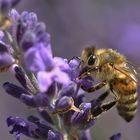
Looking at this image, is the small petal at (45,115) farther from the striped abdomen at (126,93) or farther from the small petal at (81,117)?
the striped abdomen at (126,93)

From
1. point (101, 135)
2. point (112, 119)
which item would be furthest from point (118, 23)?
point (101, 135)

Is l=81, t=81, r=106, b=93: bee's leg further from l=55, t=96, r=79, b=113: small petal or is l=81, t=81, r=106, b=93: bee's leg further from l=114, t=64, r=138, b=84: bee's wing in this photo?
l=55, t=96, r=79, b=113: small petal

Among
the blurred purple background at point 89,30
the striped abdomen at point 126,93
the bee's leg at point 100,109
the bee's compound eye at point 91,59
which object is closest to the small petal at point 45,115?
the bee's leg at point 100,109

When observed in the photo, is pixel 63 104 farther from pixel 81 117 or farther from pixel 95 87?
pixel 95 87

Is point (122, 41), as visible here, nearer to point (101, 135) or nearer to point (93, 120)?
point (101, 135)

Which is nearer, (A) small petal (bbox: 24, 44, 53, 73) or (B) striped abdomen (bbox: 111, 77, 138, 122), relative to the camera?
(A) small petal (bbox: 24, 44, 53, 73)

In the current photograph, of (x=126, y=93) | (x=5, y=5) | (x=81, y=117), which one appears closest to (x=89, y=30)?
(x=126, y=93)

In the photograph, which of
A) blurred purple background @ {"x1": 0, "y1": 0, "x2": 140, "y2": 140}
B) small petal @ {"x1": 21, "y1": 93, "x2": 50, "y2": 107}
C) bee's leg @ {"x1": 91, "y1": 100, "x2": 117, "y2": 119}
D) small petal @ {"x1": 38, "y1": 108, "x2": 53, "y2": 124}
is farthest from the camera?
blurred purple background @ {"x1": 0, "y1": 0, "x2": 140, "y2": 140}

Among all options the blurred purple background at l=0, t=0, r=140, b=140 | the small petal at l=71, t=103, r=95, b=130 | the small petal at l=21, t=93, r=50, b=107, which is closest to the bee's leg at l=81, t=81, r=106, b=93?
the small petal at l=71, t=103, r=95, b=130
